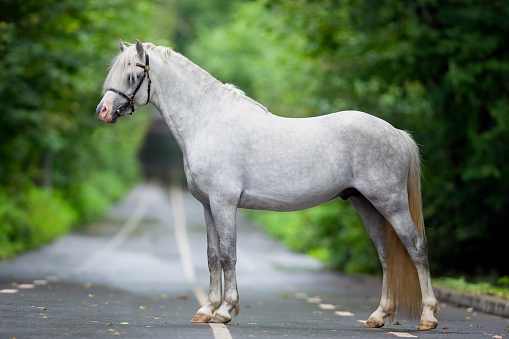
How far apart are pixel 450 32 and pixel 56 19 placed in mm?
8185

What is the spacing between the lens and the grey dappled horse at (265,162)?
26.9 ft

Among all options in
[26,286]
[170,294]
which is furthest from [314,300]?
[26,286]

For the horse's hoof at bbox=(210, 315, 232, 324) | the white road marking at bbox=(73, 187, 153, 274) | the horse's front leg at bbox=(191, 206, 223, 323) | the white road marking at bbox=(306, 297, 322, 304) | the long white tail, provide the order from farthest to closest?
the white road marking at bbox=(73, 187, 153, 274) → the white road marking at bbox=(306, 297, 322, 304) → the long white tail → the horse's front leg at bbox=(191, 206, 223, 323) → the horse's hoof at bbox=(210, 315, 232, 324)

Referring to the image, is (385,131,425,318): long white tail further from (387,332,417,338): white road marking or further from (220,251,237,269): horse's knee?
(220,251,237,269): horse's knee

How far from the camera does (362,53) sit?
62.3 feet

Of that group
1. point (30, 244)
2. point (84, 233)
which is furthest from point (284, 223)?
point (30, 244)

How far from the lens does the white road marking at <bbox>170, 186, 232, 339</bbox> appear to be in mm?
7555

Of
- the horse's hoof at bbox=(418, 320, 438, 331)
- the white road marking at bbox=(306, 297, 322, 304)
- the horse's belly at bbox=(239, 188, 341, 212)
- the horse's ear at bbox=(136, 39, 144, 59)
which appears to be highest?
the horse's ear at bbox=(136, 39, 144, 59)

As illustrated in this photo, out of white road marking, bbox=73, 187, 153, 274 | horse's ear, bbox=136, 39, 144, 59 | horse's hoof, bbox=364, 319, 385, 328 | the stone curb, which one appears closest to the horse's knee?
horse's hoof, bbox=364, 319, 385, 328

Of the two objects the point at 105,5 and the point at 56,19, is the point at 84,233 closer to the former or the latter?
the point at 105,5

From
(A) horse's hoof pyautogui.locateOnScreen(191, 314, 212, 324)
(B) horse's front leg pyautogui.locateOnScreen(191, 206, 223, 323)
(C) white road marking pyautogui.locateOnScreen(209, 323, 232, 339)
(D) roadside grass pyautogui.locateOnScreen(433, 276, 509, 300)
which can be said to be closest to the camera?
(C) white road marking pyautogui.locateOnScreen(209, 323, 232, 339)

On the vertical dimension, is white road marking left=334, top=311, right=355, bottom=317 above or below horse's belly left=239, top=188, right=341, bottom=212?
below

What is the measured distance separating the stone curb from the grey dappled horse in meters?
3.08

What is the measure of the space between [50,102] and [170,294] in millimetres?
6795
